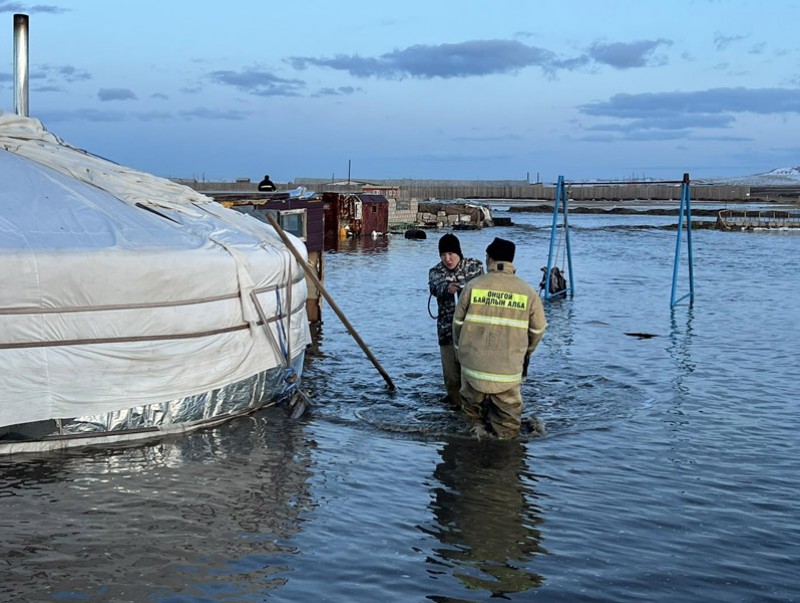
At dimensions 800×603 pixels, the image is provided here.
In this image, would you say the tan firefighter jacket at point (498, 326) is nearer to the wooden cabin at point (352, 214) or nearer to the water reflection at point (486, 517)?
the water reflection at point (486, 517)

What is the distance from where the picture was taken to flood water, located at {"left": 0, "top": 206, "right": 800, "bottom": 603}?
5.96 metres

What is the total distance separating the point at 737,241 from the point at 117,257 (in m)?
47.2

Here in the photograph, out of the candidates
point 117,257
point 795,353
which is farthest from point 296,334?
point 795,353

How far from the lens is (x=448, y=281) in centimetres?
1003

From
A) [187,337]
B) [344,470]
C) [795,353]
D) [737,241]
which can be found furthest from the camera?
[737,241]

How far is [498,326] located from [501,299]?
22cm

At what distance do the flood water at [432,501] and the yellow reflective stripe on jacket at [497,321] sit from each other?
1.18 meters

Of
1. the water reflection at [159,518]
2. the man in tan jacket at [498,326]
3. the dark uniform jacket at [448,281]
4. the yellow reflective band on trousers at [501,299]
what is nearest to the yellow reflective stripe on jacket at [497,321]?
the man in tan jacket at [498,326]

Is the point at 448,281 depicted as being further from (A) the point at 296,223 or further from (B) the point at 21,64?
(A) the point at 296,223

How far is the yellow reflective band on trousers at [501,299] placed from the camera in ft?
27.7

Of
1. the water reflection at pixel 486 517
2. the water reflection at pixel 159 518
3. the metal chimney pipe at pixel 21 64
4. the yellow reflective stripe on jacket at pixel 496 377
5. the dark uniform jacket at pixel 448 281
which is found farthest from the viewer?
the metal chimney pipe at pixel 21 64

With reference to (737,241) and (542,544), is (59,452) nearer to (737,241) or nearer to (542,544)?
(542,544)

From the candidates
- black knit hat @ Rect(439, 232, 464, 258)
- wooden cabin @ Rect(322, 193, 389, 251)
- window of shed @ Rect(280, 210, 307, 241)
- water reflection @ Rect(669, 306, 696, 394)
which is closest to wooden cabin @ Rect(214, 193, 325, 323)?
window of shed @ Rect(280, 210, 307, 241)

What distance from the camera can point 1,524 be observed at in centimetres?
667
